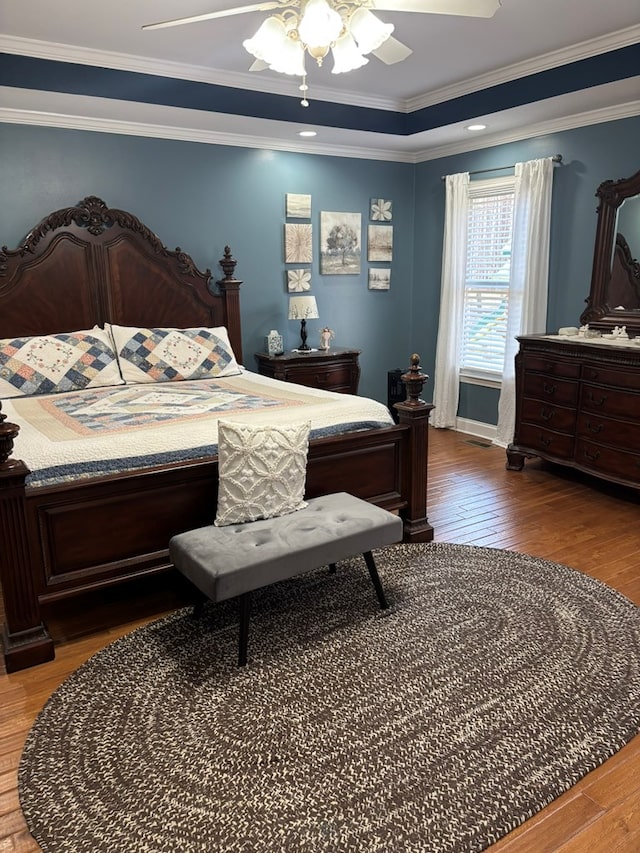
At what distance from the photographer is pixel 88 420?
9.91 ft

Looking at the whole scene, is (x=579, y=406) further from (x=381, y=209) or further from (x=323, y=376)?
(x=381, y=209)

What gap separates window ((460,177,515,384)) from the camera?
5.22 metres

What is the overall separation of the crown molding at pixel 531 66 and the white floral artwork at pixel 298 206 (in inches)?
41.1

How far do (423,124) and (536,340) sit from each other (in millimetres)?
1896

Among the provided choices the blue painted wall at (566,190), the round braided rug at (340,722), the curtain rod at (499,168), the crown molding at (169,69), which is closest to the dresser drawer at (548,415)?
the blue painted wall at (566,190)

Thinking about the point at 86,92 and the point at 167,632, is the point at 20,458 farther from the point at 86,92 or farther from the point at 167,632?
the point at 86,92

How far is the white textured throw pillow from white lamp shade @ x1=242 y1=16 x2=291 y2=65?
1.43m

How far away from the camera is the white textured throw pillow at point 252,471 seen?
2.68 meters

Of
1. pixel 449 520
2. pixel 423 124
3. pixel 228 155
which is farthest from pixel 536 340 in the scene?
pixel 228 155

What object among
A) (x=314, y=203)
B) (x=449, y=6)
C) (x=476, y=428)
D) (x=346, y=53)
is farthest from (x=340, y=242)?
(x=449, y=6)

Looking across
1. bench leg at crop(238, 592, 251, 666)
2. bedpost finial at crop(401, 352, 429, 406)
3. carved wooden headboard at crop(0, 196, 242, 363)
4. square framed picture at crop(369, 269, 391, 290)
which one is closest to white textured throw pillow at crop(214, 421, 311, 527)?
bench leg at crop(238, 592, 251, 666)

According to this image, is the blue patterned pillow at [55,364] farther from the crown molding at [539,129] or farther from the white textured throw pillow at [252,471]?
the crown molding at [539,129]

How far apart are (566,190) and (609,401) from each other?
1.70 meters

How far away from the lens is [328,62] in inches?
155
